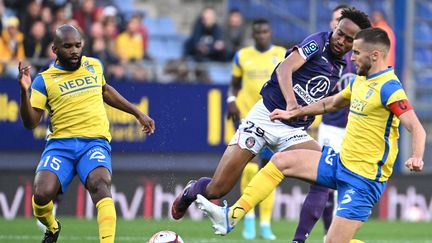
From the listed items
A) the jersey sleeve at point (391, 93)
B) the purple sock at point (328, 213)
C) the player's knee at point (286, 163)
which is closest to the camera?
the jersey sleeve at point (391, 93)

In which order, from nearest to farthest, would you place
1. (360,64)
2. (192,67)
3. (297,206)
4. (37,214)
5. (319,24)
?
(360,64)
(37,214)
(297,206)
(192,67)
(319,24)

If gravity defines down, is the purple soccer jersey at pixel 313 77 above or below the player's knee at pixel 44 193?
above

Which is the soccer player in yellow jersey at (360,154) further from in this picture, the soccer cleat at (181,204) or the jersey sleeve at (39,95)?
the jersey sleeve at (39,95)

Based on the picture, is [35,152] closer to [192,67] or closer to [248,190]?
[192,67]

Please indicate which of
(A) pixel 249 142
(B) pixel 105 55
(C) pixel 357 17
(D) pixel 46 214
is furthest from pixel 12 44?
(C) pixel 357 17

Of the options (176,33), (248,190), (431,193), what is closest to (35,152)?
(176,33)

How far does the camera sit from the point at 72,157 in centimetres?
961

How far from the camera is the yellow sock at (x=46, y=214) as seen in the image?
9578 millimetres

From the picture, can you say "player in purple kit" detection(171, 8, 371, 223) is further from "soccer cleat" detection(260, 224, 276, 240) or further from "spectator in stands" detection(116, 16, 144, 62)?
"spectator in stands" detection(116, 16, 144, 62)

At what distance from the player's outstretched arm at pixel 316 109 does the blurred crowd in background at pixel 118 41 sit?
838 centimetres

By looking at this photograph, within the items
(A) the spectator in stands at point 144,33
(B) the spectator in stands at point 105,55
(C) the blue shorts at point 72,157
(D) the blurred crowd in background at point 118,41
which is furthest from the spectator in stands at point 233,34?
(C) the blue shorts at point 72,157

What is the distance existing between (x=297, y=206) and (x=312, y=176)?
7.64 m

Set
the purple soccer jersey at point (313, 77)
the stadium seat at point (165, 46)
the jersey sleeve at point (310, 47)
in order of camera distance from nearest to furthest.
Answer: the jersey sleeve at point (310, 47)
the purple soccer jersey at point (313, 77)
the stadium seat at point (165, 46)

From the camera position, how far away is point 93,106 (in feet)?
32.1
